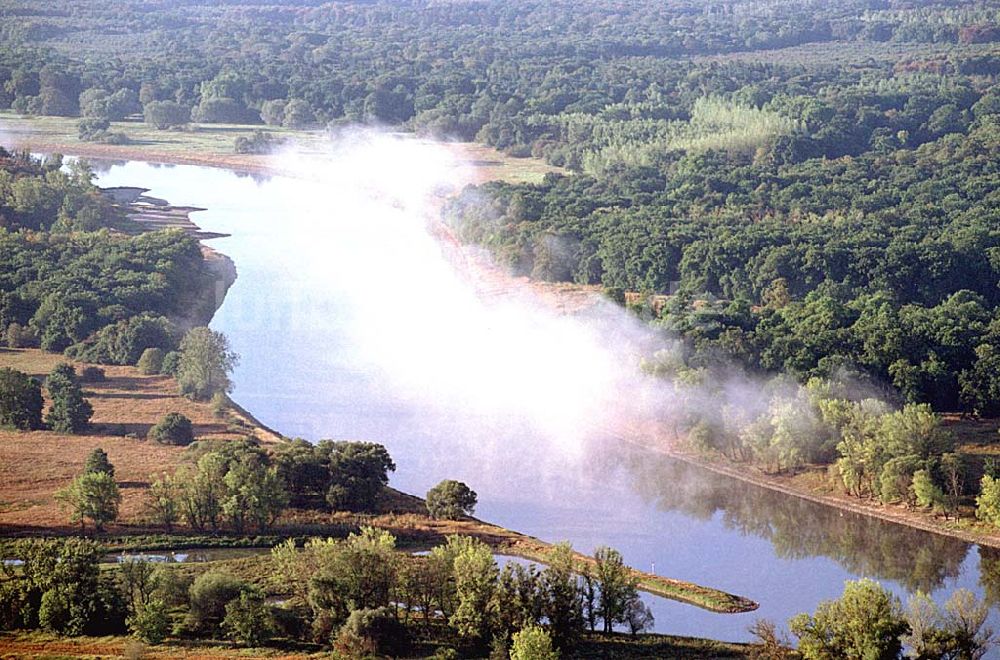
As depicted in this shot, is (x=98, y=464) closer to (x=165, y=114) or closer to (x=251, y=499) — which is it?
(x=251, y=499)

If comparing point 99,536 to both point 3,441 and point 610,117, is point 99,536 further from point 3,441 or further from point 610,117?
point 610,117

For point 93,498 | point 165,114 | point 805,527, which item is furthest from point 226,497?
point 165,114

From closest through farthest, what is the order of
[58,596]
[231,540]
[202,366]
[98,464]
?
[58,596]
[231,540]
[98,464]
[202,366]

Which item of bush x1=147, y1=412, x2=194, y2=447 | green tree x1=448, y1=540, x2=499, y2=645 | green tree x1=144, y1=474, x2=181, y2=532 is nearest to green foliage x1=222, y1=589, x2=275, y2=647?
green tree x1=448, y1=540, x2=499, y2=645

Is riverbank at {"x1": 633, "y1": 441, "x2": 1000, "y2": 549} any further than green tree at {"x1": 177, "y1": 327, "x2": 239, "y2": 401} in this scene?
No

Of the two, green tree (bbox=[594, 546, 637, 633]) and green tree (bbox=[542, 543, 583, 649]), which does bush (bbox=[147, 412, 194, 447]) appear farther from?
green tree (bbox=[594, 546, 637, 633])

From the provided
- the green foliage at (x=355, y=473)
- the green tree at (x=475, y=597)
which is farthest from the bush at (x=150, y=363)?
the green tree at (x=475, y=597)

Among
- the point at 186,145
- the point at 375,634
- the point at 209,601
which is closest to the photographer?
the point at 375,634
